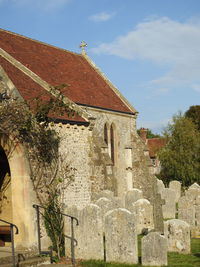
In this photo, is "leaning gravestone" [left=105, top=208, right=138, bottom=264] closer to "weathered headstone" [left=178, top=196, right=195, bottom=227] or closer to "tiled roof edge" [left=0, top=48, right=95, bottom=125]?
"tiled roof edge" [left=0, top=48, right=95, bottom=125]

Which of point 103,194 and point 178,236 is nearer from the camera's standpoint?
point 178,236

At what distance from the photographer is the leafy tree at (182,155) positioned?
3344 centimetres

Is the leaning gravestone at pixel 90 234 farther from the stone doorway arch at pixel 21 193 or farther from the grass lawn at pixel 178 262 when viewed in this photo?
the stone doorway arch at pixel 21 193

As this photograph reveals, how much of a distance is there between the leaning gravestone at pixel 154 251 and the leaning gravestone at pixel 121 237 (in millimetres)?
251

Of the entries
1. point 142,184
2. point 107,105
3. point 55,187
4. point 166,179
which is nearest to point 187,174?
point 166,179

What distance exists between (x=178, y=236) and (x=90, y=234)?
2909 millimetres

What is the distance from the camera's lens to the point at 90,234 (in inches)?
427

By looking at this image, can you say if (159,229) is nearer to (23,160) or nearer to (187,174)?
(23,160)

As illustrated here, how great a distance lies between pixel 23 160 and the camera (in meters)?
11.0

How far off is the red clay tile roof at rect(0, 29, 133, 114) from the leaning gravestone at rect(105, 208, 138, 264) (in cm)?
853

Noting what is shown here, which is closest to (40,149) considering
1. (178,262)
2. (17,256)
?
(17,256)

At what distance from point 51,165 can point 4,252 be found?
2.67 meters

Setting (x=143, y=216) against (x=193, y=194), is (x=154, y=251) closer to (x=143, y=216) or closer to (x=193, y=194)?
(x=143, y=216)

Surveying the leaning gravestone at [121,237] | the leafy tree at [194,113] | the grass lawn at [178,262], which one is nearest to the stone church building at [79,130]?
the grass lawn at [178,262]
